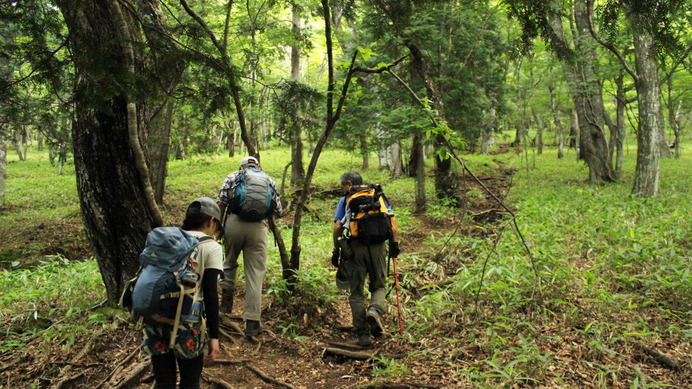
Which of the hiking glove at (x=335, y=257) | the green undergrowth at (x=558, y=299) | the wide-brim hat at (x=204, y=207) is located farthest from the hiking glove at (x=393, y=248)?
the wide-brim hat at (x=204, y=207)

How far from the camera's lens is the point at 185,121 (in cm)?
1549

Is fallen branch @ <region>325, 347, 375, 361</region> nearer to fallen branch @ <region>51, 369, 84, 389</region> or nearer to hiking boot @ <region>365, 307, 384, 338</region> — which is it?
hiking boot @ <region>365, 307, 384, 338</region>

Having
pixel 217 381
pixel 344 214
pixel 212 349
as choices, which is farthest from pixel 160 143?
pixel 212 349

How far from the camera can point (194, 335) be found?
8.71 ft

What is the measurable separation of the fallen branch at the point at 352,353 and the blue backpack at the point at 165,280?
2.30 m

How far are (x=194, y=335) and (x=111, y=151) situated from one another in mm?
2766

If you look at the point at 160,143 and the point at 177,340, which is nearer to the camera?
the point at 177,340

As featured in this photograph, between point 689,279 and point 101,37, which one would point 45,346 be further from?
point 689,279

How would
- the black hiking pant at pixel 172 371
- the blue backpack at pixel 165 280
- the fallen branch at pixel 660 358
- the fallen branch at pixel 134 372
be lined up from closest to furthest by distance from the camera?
the blue backpack at pixel 165 280 < the black hiking pant at pixel 172 371 < the fallen branch at pixel 134 372 < the fallen branch at pixel 660 358

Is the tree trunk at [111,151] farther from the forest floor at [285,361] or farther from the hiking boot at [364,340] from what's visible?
the hiking boot at [364,340]

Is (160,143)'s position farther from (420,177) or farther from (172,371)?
(172,371)

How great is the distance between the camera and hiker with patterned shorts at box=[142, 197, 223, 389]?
2.63m

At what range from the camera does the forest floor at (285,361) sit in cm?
374

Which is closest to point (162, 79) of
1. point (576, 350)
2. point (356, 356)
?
point (356, 356)
